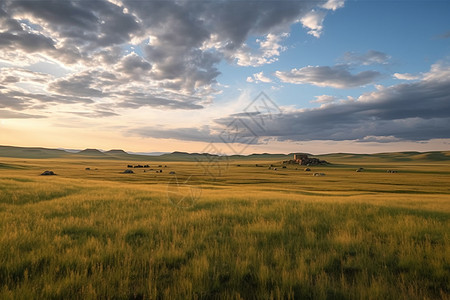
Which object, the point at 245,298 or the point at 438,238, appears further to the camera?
the point at 438,238

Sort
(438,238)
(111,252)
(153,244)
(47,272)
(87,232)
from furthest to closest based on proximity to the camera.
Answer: (87,232)
(438,238)
(153,244)
(111,252)
(47,272)

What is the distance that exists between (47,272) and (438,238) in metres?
10.4

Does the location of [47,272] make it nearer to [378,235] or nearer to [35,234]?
[35,234]

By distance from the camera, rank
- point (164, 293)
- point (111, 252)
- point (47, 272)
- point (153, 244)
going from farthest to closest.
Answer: point (153, 244), point (111, 252), point (47, 272), point (164, 293)

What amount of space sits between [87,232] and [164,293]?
494cm

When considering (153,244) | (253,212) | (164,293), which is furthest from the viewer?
Result: (253,212)

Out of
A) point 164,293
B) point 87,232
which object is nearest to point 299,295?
point 164,293

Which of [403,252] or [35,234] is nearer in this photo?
[403,252]

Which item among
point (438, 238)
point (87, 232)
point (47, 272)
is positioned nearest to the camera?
point (47, 272)

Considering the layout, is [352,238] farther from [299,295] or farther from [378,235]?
[299,295]

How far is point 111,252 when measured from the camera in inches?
222

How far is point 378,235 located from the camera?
300 inches

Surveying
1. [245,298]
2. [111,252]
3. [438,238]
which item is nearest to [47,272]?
[111,252]

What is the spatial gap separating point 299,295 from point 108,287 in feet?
11.3
